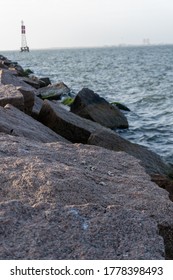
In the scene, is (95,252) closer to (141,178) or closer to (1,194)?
(1,194)

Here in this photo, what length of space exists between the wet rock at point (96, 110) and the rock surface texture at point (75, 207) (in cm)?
620

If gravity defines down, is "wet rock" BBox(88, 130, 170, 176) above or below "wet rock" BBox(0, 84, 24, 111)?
below

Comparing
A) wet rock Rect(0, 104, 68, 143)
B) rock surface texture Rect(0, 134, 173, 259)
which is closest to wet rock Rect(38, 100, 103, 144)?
wet rock Rect(0, 104, 68, 143)

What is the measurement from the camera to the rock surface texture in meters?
3.17

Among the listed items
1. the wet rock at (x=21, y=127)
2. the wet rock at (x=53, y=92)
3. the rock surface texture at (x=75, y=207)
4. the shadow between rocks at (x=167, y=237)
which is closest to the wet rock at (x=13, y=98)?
the wet rock at (x=21, y=127)

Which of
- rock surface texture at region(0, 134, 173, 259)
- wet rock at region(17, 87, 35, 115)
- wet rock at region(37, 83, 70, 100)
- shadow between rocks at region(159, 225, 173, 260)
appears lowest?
wet rock at region(37, 83, 70, 100)

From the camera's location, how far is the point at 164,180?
5277 millimetres

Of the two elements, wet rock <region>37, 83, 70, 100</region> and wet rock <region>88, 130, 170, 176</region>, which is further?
wet rock <region>37, 83, 70, 100</region>

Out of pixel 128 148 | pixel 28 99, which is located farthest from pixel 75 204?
pixel 28 99

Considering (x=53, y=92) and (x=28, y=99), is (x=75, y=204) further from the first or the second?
(x=53, y=92)

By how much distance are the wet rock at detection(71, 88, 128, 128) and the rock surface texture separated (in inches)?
244

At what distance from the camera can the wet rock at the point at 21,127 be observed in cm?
589

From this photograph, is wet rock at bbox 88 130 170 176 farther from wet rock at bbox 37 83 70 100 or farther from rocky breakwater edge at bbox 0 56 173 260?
wet rock at bbox 37 83 70 100

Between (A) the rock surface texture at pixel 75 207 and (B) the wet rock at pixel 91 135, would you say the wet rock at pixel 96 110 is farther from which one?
(A) the rock surface texture at pixel 75 207
